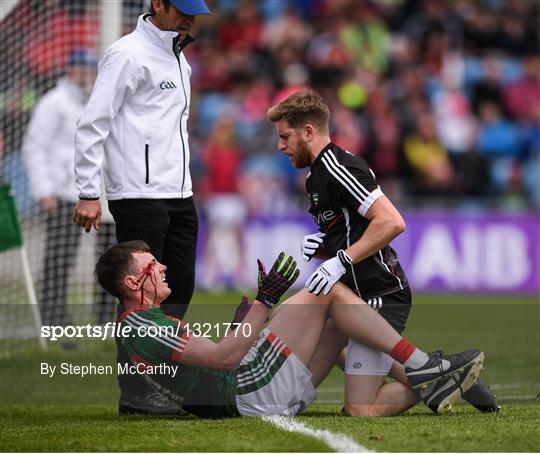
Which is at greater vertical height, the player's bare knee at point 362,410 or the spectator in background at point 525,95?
the spectator in background at point 525,95

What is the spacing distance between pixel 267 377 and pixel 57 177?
14.3 feet

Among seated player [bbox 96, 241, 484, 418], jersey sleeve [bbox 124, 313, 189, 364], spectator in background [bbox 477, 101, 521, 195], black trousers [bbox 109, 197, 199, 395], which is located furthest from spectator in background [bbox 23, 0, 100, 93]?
spectator in background [bbox 477, 101, 521, 195]

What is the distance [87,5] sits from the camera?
30.6 feet

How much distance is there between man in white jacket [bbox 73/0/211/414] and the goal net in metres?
2.80

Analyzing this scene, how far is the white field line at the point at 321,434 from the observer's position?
15.8 ft

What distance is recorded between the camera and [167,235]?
6.58 metres

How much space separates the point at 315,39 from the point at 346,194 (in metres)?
13.1

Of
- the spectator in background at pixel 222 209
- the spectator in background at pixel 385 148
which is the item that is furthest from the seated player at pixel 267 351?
the spectator in background at pixel 385 148

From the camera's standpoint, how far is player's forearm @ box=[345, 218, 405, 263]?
19.2 ft

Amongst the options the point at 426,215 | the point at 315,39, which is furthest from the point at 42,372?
the point at 315,39

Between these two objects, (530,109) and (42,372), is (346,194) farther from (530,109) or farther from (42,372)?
(530,109)

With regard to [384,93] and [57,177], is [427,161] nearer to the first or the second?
[384,93]

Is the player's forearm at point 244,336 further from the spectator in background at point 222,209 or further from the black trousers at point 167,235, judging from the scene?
the spectator in background at point 222,209

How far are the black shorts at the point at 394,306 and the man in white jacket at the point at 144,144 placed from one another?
44.0 inches
